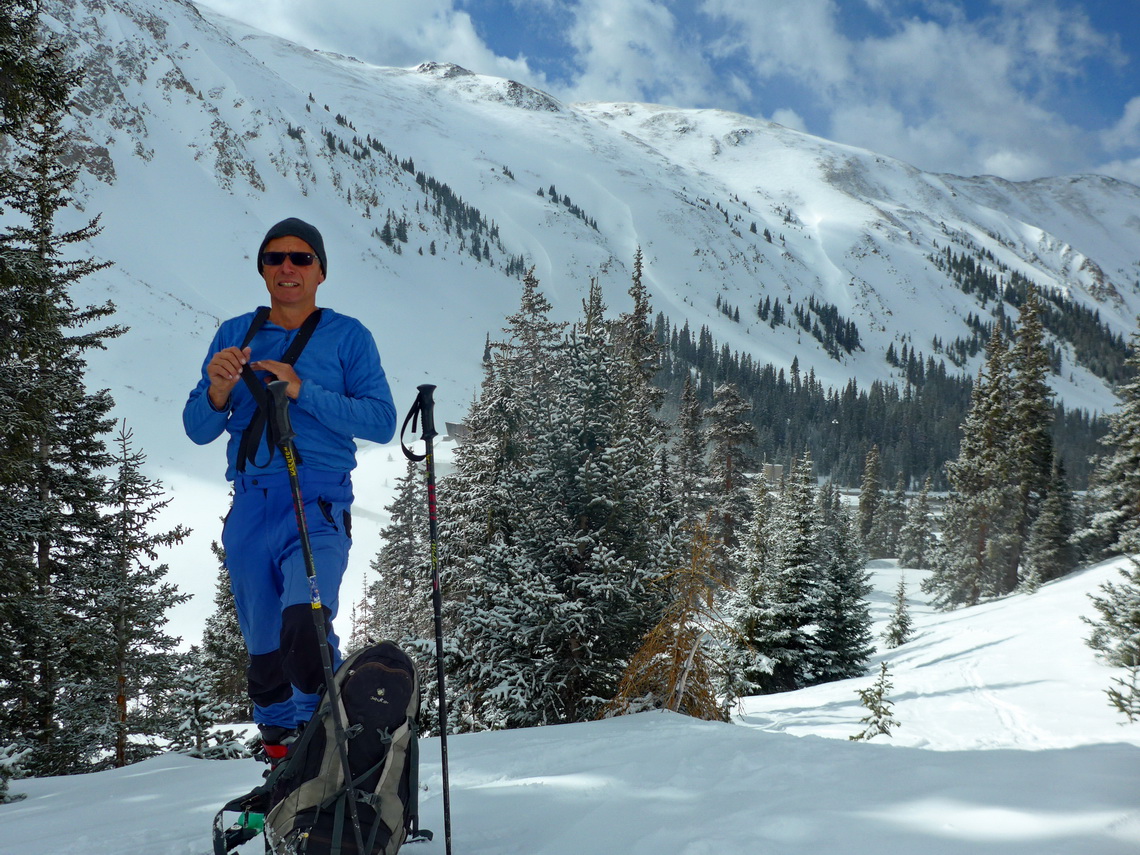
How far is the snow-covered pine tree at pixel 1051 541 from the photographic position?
36.0 meters

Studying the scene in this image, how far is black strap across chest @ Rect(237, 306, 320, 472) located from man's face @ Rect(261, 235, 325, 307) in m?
0.10

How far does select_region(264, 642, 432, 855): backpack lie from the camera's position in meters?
2.40

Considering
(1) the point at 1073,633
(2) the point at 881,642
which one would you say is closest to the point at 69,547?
(1) the point at 1073,633

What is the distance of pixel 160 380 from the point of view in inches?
2462

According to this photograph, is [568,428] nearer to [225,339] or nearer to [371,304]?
[225,339]

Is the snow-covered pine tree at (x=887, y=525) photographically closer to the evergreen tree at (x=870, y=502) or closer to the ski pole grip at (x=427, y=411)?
the evergreen tree at (x=870, y=502)

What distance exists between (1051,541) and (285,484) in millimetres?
44421

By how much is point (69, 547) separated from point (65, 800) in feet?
30.3

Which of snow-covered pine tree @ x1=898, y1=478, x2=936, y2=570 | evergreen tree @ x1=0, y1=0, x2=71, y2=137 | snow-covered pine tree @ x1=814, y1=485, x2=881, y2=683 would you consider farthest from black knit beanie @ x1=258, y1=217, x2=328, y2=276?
snow-covered pine tree @ x1=898, y1=478, x2=936, y2=570

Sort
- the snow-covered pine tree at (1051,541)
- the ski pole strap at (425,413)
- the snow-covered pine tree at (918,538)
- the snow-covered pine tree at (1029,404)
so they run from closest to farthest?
1. the ski pole strap at (425,413)
2. the snow-covered pine tree at (1029,404)
3. the snow-covered pine tree at (1051,541)
4. the snow-covered pine tree at (918,538)

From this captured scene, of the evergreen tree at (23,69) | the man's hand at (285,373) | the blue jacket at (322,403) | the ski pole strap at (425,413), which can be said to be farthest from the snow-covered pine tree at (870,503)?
the man's hand at (285,373)

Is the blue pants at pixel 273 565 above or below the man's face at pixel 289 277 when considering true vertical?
below

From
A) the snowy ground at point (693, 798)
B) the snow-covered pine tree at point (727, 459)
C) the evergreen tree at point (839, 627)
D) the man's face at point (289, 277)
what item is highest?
the snow-covered pine tree at point (727, 459)

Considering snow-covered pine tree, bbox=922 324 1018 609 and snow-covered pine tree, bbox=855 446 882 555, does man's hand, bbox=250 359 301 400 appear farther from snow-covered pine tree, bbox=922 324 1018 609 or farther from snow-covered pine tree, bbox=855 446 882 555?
snow-covered pine tree, bbox=855 446 882 555
